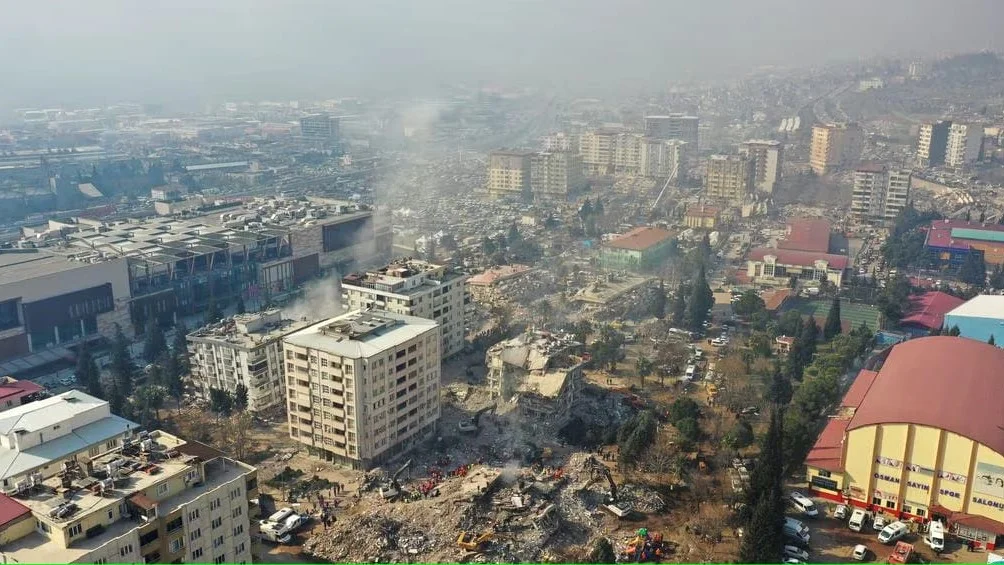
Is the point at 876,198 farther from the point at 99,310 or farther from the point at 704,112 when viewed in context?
the point at 704,112

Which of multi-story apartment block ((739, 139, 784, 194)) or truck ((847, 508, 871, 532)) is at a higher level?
multi-story apartment block ((739, 139, 784, 194))

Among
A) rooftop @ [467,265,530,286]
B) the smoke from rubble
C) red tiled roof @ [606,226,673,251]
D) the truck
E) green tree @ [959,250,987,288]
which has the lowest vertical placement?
the truck

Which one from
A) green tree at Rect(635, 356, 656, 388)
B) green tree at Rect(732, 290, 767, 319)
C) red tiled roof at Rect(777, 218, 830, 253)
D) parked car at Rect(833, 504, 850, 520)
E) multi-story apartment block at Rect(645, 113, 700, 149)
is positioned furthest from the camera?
multi-story apartment block at Rect(645, 113, 700, 149)

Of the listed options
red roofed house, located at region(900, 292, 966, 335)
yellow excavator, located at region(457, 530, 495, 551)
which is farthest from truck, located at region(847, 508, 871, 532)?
red roofed house, located at region(900, 292, 966, 335)

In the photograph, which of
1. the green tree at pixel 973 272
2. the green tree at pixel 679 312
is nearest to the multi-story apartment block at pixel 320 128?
the green tree at pixel 679 312

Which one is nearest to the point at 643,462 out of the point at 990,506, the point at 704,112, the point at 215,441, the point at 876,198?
the point at 990,506

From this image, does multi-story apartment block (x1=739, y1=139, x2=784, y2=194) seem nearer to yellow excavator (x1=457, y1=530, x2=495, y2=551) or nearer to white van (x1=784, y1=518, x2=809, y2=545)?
white van (x1=784, y1=518, x2=809, y2=545)
